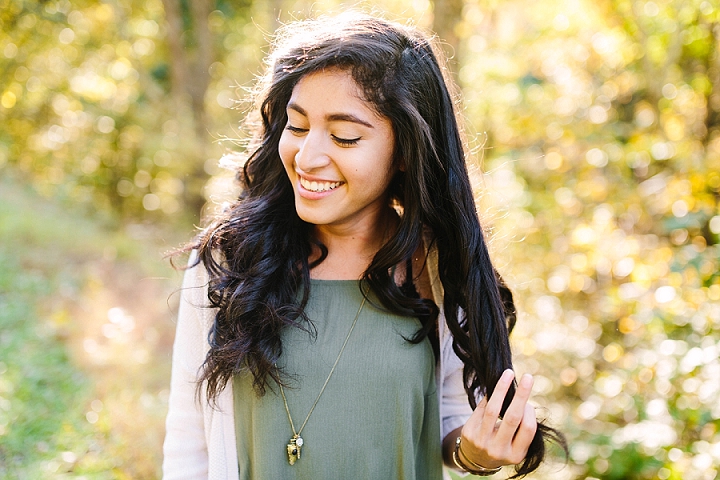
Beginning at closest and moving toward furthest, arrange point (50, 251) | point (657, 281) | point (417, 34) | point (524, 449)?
1. point (524, 449)
2. point (417, 34)
3. point (657, 281)
4. point (50, 251)

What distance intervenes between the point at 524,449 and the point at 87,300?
3.93 m

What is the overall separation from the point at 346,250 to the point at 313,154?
0.38 metres

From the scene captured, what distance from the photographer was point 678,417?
9.90 feet

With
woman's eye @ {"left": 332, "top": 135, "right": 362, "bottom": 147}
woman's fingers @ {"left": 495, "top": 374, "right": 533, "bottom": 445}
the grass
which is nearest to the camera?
woman's fingers @ {"left": 495, "top": 374, "right": 533, "bottom": 445}

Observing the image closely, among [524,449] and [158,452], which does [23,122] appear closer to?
[158,452]

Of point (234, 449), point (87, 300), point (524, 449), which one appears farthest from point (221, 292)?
point (87, 300)

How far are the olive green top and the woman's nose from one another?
1.30ft

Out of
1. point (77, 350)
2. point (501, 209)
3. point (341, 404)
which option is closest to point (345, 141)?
point (341, 404)

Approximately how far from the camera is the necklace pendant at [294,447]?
1677 mm

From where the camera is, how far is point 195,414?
1770 millimetres

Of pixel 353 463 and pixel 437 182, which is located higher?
pixel 437 182

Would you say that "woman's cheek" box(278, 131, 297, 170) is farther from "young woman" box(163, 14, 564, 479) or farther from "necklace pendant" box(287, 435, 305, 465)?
"necklace pendant" box(287, 435, 305, 465)

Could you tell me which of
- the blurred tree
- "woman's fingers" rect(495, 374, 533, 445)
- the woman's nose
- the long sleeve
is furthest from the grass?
the blurred tree

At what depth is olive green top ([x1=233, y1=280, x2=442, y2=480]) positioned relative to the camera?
1697 millimetres
